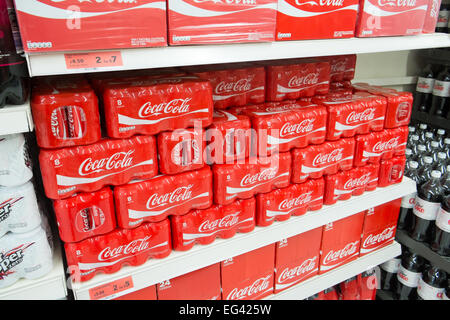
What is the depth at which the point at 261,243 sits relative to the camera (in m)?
1.43

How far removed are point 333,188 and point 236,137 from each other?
60 cm

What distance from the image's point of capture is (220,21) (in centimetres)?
100

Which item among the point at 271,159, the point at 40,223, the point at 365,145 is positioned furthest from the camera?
the point at 365,145

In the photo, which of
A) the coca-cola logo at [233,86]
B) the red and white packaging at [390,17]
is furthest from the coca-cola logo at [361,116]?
the coca-cola logo at [233,86]

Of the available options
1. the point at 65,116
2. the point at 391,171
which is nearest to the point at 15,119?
the point at 65,116

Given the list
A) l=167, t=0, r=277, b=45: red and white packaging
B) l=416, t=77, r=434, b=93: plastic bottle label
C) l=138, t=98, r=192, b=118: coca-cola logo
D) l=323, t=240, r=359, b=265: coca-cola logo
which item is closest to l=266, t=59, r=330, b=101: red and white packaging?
l=167, t=0, r=277, b=45: red and white packaging

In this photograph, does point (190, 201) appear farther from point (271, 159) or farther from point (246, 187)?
point (271, 159)

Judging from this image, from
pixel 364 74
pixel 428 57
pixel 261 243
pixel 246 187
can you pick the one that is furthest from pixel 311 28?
pixel 428 57

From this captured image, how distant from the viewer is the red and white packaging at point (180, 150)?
114cm

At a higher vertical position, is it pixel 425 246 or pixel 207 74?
pixel 207 74

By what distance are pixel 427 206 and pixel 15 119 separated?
6.37 feet

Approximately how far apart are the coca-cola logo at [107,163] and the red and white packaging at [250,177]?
0.33m

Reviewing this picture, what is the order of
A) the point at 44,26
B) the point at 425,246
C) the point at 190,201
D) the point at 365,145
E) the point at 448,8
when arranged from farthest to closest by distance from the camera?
the point at 448,8
the point at 425,246
the point at 365,145
the point at 190,201
the point at 44,26

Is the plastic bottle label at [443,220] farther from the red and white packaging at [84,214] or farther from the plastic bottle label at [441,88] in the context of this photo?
the red and white packaging at [84,214]
